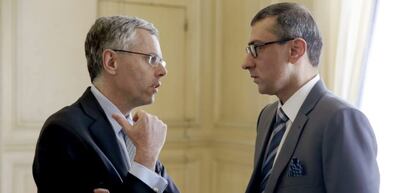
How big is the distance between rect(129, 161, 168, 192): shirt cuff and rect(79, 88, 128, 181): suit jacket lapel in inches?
3.4

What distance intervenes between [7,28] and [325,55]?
6.36ft

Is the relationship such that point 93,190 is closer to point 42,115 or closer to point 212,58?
point 42,115

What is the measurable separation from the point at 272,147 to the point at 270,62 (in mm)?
322

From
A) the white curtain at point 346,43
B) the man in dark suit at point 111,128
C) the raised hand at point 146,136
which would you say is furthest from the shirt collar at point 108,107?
the white curtain at point 346,43

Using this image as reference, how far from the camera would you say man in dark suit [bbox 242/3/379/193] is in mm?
1589

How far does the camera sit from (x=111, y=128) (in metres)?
1.70

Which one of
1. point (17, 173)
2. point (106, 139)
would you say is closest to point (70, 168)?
point (106, 139)

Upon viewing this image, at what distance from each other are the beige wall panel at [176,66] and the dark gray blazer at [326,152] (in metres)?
2.19

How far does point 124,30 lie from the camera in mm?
1791

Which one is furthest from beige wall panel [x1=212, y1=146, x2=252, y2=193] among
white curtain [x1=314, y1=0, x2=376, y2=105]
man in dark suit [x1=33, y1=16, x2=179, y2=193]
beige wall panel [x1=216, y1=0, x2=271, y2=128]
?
man in dark suit [x1=33, y1=16, x2=179, y2=193]

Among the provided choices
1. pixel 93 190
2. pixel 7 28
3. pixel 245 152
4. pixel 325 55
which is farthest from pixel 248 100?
pixel 93 190

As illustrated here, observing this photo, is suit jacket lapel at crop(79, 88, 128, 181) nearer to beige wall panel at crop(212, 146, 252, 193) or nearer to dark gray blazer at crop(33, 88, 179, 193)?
dark gray blazer at crop(33, 88, 179, 193)

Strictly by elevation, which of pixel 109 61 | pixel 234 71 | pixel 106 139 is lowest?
pixel 234 71

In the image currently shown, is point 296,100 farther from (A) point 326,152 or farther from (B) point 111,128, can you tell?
(B) point 111,128
